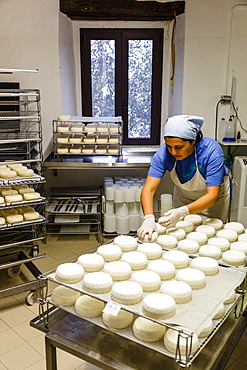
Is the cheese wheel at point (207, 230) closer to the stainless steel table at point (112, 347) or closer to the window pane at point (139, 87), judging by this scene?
the stainless steel table at point (112, 347)

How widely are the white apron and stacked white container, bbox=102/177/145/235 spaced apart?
1060 mm

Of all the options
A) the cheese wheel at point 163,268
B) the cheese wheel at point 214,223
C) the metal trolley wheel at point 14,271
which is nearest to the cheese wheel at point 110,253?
the cheese wheel at point 163,268

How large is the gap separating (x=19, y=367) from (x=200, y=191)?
4.97 ft

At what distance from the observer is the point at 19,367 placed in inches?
79.2

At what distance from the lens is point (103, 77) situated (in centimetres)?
418

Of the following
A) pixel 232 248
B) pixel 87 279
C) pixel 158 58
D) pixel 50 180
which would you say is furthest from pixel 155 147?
pixel 87 279

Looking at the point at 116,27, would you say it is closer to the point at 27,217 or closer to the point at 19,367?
the point at 27,217

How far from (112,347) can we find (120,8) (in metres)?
3.39

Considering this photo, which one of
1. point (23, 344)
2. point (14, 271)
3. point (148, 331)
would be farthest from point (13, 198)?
point (148, 331)

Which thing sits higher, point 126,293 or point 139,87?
point 139,87

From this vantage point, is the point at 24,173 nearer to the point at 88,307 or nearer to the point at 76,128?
the point at 76,128

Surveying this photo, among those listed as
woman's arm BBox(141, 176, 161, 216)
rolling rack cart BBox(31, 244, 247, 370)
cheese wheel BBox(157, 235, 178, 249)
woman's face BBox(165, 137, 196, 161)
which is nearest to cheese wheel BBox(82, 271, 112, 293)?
rolling rack cart BBox(31, 244, 247, 370)

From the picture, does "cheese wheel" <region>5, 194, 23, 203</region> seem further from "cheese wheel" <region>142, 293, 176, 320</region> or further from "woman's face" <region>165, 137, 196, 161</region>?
"cheese wheel" <region>142, 293, 176, 320</region>

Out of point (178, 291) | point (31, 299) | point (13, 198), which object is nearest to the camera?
point (178, 291)
